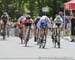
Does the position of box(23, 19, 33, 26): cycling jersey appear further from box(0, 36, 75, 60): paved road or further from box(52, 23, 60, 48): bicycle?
box(0, 36, 75, 60): paved road

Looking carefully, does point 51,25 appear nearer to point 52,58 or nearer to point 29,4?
point 52,58

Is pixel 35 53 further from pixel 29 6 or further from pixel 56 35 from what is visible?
pixel 29 6

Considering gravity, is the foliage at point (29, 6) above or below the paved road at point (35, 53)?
above

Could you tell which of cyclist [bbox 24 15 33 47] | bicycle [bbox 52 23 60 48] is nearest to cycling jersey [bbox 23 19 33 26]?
cyclist [bbox 24 15 33 47]

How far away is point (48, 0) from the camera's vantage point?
169ft

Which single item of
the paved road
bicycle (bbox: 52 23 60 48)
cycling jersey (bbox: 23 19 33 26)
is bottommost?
the paved road

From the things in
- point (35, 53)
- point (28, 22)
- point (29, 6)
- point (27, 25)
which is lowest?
point (35, 53)

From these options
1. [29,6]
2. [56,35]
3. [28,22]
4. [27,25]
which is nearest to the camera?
[56,35]

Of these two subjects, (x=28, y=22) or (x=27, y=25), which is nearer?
(x=28, y=22)

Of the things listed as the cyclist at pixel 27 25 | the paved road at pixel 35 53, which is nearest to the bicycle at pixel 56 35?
the paved road at pixel 35 53

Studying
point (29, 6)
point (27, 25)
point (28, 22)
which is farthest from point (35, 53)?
point (29, 6)

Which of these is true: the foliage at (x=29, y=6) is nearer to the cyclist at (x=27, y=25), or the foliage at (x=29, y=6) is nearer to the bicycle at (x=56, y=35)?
the cyclist at (x=27, y=25)

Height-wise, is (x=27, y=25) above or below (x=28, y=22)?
below

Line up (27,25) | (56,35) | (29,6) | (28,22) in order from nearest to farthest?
(56,35) < (28,22) < (27,25) < (29,6)
